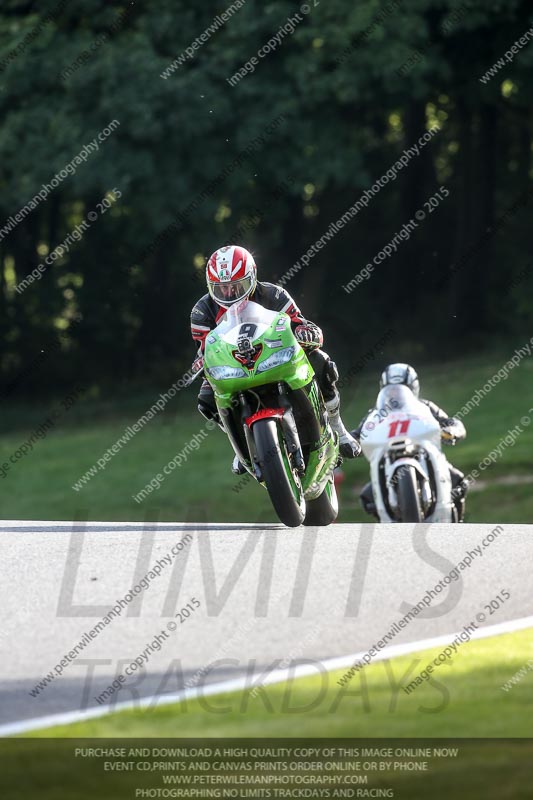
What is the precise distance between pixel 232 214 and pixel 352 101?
4399mm

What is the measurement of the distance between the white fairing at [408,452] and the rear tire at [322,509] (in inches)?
35.9

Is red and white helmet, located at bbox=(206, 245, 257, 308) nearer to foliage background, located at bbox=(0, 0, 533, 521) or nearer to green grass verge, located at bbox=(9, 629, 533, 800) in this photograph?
green grass verge, located at bbox=(9, 629, 533, 800)

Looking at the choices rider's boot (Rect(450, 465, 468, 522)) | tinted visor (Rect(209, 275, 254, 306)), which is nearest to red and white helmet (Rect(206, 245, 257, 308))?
tinted visor (Rect(209, 275, 254, 306))

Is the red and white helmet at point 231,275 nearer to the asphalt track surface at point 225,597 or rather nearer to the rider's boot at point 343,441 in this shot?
the rider's boot at point 343,441

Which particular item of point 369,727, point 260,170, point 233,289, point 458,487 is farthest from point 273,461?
point 260,170

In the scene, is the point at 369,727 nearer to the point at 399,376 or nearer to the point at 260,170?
the point at 399,376

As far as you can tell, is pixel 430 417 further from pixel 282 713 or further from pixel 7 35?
pixel 7 35

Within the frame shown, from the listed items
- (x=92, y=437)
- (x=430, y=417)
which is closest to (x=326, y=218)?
(x=92, y=437)

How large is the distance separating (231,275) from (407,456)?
288 cm

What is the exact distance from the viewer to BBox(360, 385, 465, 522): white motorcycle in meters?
11.6

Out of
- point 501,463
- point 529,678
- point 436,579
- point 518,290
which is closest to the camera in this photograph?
point 529,678

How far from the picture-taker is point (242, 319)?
371 inches

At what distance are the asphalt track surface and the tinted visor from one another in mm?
1540

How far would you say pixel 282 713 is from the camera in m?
5.52
